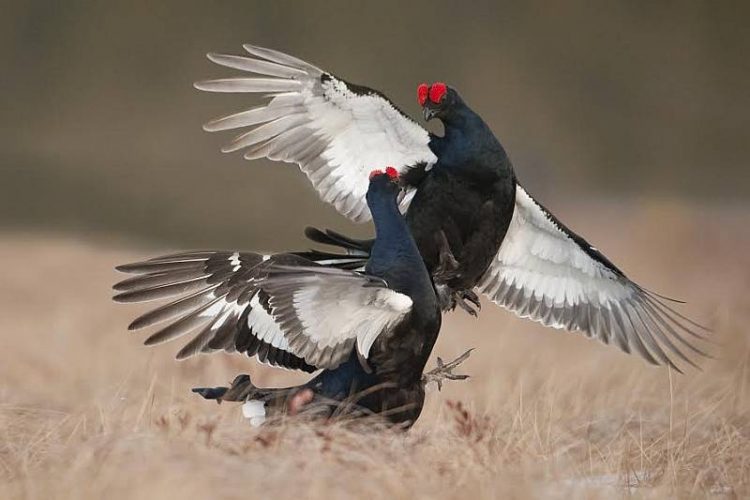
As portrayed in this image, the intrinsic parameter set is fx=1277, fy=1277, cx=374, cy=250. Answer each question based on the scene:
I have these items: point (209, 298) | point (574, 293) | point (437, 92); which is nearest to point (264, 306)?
point (209, 298)

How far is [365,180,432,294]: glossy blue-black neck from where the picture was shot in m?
3.06

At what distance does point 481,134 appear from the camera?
3.51 m

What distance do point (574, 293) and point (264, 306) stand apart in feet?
4.25

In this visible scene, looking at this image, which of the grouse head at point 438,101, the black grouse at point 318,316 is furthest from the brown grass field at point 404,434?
the grouse head at point 438,101

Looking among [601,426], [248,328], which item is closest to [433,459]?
[248,328]

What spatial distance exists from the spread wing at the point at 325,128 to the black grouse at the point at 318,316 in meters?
0.31

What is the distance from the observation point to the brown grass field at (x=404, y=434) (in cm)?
256

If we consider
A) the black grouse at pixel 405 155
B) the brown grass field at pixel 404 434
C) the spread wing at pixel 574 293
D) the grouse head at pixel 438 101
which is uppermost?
the grouse head at pixel 438 101

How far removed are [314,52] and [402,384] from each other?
11079 millimetres

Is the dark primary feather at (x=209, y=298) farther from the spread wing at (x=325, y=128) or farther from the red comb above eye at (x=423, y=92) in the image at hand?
the red comb above eye at (x=423, y=92)

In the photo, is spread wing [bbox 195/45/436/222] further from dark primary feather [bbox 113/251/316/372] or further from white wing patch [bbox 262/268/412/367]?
white wing patch [bbox 262/268/412/367]

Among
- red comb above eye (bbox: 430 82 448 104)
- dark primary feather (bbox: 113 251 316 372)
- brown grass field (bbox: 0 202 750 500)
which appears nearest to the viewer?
brown grass field (bbox: 0 202 750 500)

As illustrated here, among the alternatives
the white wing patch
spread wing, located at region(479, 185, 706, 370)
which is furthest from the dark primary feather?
spread wing, located at region(479, 185, 706, 370)

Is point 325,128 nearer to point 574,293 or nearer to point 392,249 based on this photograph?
point 392,249
